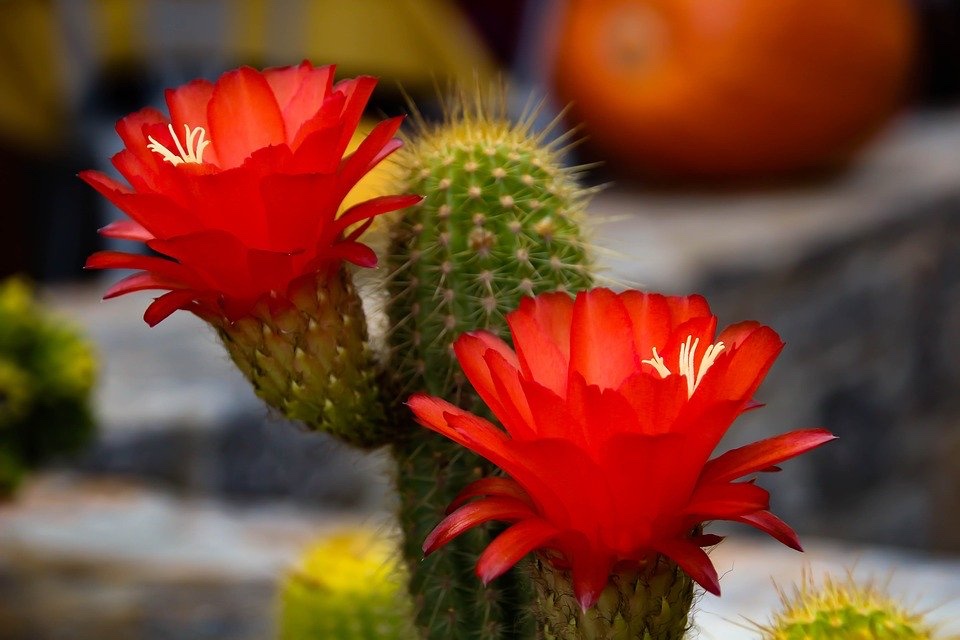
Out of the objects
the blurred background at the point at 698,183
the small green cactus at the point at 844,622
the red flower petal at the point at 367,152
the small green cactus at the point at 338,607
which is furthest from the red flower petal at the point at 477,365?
the blurred background at the point at 698,183

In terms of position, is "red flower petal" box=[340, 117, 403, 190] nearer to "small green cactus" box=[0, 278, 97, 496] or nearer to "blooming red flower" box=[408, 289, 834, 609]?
"blooming red flower" box=[408, 289, 834, 609]

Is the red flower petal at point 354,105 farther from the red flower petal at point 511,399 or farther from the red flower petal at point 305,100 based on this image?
the red flower petal at point 511,399

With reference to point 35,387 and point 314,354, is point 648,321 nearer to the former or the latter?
point 314,354

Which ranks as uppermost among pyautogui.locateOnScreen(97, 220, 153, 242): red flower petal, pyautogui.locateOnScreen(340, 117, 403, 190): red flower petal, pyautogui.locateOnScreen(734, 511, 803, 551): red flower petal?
pyautogui.locateOnScreen(340, 117, 403, 190): red flower petal

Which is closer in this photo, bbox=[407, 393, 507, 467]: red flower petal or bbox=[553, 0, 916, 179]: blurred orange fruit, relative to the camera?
bbox=[407, 393, 507, 467]: red flower petal

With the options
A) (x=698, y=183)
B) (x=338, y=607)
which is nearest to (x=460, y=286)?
(x=338, y=607)

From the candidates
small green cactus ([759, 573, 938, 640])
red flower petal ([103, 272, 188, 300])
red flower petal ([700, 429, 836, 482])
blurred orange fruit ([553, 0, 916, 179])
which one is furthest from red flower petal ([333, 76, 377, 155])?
blurred orange fruit ([553, 0, 916, 179])

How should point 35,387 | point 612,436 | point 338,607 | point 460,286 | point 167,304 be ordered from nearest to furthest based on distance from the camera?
point 612,436 → point 167,304 → point 460,286 → point 338,607 → point 35,387

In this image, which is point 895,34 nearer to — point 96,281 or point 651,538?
point 96,281
